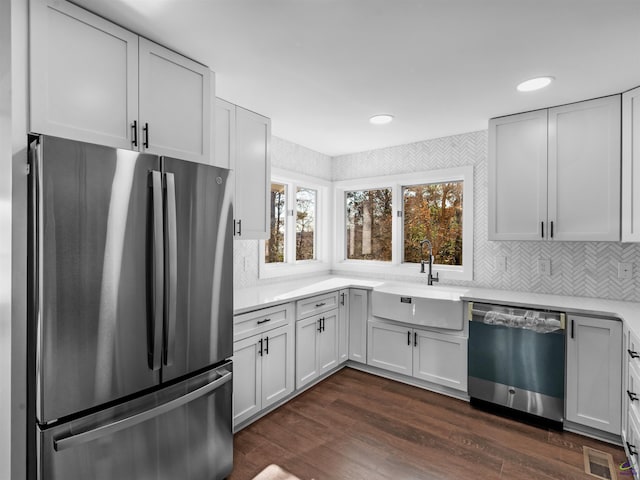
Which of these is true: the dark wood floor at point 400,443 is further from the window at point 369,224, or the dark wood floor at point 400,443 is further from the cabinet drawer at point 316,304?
the window at point 369,224

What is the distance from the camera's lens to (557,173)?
264 cm

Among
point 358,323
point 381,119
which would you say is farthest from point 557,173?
point 358,323

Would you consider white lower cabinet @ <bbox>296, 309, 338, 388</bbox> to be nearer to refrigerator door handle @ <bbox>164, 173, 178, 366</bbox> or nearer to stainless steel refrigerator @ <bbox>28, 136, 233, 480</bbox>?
stainless steel refrigerator @ <bbox>28, 136, 233, 480</bbox>

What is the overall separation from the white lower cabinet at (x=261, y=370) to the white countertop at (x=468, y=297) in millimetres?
194

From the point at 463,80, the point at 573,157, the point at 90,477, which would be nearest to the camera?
the point at 90,477

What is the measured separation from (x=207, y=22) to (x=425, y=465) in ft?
8.71

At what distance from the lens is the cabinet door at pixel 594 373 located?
2248 mm

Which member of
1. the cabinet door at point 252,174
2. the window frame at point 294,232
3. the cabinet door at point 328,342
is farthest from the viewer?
the window frame at point 294,232

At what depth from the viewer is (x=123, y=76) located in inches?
65.5

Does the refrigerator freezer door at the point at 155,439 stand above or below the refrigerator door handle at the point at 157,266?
below

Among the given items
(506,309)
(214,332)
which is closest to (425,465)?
(506,309)

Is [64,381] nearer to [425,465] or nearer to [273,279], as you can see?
Result: [425,465]

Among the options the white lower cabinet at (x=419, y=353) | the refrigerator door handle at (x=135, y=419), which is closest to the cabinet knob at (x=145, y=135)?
the refrigerator door handle at (x=135, y=419)

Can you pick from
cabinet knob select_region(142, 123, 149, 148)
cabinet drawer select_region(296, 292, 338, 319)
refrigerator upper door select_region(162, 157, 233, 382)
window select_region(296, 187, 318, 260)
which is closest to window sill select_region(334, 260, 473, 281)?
window select_region(296, 187, 318, 260)
